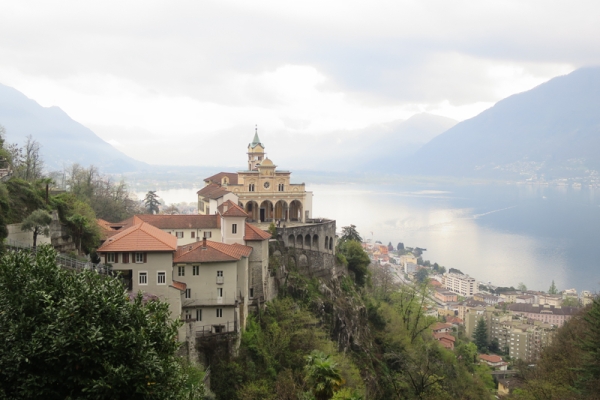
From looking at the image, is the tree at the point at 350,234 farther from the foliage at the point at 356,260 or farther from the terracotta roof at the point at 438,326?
the terracotta roof at the point at 438,326

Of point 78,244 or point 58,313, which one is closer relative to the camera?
point 58,313

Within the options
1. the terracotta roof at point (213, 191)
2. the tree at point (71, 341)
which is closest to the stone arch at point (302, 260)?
the terracotta roof at point (213, 191)

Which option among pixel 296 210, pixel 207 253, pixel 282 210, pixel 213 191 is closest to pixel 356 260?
pixel 296 210

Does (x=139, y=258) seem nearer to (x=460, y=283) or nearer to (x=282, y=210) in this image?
(x=282, y=210)

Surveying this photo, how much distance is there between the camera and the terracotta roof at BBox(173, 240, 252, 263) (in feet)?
88.3

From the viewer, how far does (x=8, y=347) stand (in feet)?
42.0

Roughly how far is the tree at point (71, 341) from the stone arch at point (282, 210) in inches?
1374

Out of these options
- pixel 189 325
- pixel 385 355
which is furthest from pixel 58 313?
pixel 385 355

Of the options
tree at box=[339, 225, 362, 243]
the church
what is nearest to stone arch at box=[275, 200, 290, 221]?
the church

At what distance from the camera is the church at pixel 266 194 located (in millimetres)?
47781

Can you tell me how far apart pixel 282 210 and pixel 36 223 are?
27.0 metres

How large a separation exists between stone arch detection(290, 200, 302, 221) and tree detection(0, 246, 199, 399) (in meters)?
35.3

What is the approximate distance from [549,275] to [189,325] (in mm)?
116814

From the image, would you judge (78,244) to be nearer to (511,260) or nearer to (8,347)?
(8,347)
